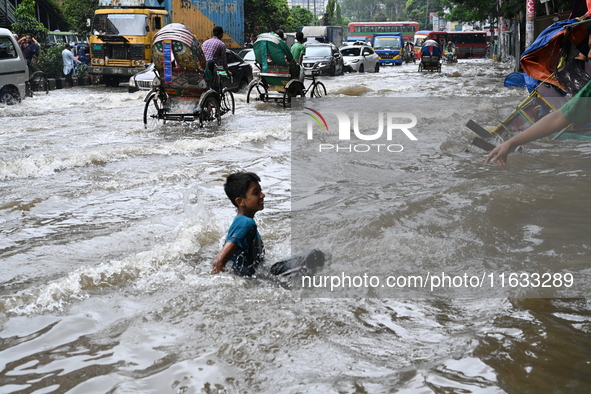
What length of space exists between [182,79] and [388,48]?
3495 centimetres

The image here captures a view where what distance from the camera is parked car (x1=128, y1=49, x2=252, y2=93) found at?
1992 centimetres

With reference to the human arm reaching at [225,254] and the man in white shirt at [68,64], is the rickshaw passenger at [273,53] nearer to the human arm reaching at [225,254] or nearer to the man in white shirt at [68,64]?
the man in white shirt at [68,64]

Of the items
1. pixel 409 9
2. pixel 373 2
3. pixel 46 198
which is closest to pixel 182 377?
pixel 46 198

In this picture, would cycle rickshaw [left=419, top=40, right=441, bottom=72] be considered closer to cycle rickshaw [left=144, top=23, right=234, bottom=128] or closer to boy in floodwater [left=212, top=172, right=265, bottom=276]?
cycle rickshaw [left=144, top=23, right=234, bottom=128]

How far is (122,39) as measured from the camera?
2256cm

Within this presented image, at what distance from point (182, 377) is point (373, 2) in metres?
162

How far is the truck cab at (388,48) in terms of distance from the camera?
44.7 meters

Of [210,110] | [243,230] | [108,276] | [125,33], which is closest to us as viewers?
[243,230]

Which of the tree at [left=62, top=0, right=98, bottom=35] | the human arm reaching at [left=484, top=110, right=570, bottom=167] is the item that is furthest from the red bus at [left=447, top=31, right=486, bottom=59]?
the human arm reaching at [left=484, top=110, right=570, bottom=167]

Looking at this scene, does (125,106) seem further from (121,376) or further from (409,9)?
(409,9)

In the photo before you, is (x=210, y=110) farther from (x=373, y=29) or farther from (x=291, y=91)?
(x=373, y=29)

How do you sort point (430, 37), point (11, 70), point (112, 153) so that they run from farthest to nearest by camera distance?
1. point (430, 37)
2. point (11, 70)
3. point (112, 153)

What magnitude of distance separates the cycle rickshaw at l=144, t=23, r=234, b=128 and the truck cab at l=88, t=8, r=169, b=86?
35.2 feet

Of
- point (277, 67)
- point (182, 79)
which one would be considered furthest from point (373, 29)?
point (182, 79)
